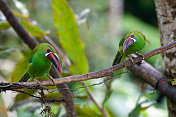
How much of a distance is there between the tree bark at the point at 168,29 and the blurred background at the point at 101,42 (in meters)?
0.20

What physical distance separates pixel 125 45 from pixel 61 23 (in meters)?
0.99

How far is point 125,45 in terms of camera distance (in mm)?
2041

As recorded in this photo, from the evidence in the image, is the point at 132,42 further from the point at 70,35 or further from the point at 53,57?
the point at 70,35

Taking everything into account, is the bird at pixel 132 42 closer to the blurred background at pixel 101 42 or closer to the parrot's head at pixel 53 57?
the blurred background at pixel 101 42

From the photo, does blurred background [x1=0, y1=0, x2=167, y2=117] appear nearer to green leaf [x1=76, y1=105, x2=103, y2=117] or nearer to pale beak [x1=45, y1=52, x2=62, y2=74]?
green leaf [x1=76, y1=105, x2=103, y2=117]

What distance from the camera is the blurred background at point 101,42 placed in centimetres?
318

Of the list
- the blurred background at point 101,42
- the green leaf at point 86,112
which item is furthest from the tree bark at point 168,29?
the green leaf at point 86,112

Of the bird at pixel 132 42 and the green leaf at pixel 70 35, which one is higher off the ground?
the green leaf at pixel 70 35

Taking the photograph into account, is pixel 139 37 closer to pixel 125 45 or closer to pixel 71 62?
pixel 125 45

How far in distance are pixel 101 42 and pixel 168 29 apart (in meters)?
6.91

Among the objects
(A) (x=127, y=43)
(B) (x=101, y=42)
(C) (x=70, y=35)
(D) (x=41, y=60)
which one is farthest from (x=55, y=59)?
(B) (x=101, y=42)

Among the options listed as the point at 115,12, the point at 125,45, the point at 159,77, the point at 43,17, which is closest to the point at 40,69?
the point at 125,45

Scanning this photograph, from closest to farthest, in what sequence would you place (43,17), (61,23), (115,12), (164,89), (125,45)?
(125,45) → (164,89) → (61,23) → (43,17) → (115,12)

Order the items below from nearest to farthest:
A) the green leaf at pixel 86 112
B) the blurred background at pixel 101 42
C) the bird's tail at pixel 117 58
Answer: the bird's tail at pixel 117 58, the green leaf at pixel 86 112, the blurred background at pixel 101 42
